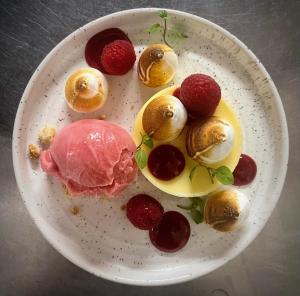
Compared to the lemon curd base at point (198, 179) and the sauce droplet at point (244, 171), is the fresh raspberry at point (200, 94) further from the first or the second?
the sauce droplet at point (244, 171)

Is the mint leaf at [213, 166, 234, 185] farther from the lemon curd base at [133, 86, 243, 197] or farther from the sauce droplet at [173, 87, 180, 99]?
the sauce droplet at [173, 87, 180, 99]

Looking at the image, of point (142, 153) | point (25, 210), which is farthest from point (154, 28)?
point (25, 210)

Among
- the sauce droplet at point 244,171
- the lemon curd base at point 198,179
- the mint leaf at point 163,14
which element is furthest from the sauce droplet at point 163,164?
the mint leaf at point 163,14

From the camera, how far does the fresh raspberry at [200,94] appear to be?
0.72 meters

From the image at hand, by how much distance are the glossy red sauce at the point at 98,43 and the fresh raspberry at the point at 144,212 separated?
267 millimetres

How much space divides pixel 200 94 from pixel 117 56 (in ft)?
0.58

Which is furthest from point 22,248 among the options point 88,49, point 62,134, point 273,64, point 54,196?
point 273,64

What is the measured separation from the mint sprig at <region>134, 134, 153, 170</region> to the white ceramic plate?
0.09m

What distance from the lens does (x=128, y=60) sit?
2.61 ft

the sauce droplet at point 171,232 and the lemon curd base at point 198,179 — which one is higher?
the lemon curd base at point 198,179

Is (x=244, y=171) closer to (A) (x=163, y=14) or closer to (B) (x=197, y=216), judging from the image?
(B) (x=197, y=216)

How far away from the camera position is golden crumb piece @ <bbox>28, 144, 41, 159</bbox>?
82cm

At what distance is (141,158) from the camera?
74 cm

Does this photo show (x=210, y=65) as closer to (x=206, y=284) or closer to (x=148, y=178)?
(x=148, y=178)
